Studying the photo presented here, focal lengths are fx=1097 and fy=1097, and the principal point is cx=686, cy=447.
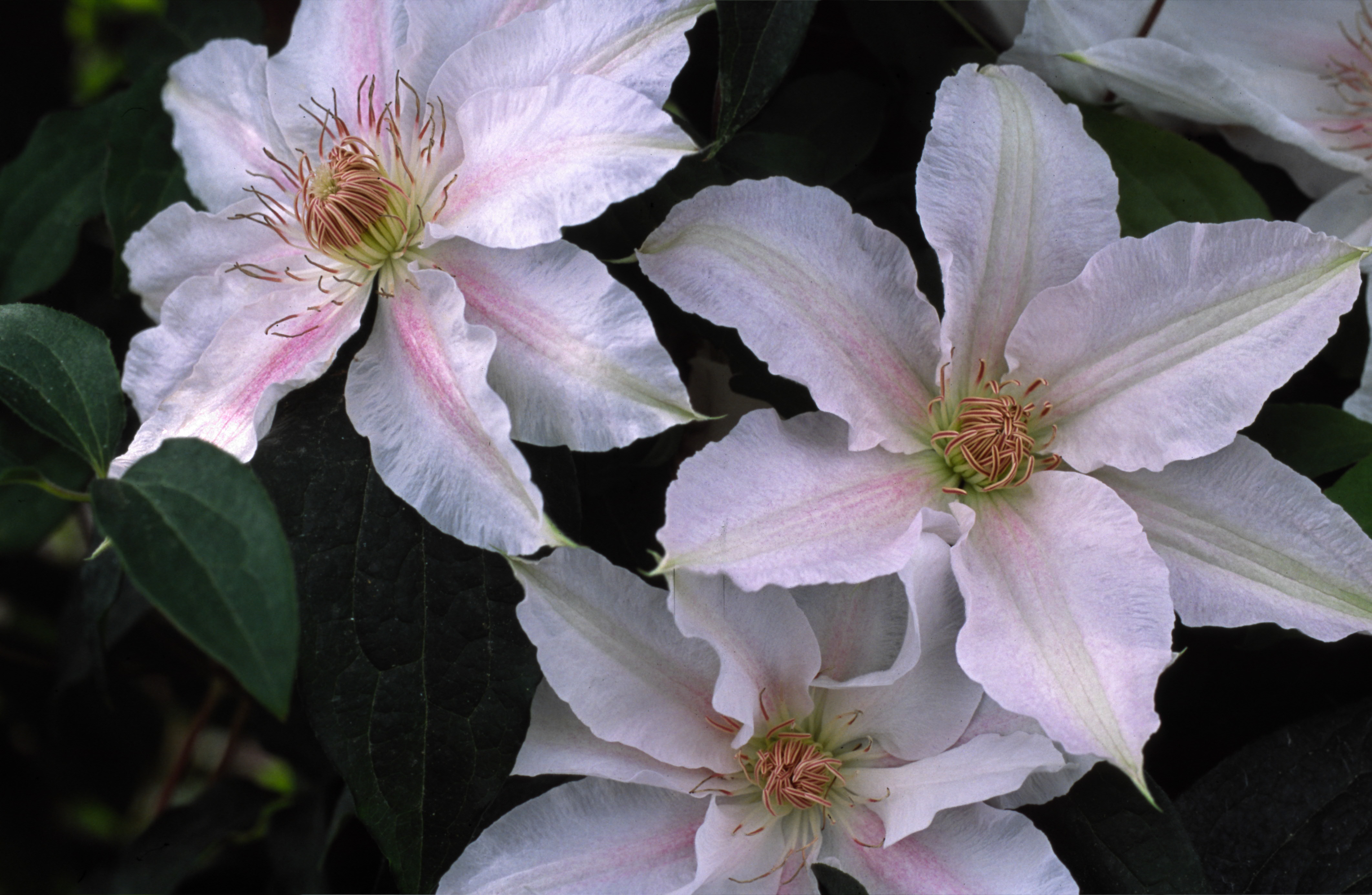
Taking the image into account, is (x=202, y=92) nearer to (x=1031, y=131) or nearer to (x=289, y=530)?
(x=289, y=530)

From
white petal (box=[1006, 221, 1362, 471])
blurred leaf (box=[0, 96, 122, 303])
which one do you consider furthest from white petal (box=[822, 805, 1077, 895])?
blurred leaf (box=[0, 96, 122, 303])

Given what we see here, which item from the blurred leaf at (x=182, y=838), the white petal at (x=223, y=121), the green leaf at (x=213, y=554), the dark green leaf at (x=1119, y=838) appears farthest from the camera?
the blurred leaf at (x=182, y=838)

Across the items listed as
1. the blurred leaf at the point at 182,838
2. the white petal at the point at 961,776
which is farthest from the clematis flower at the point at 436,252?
the blurred leaf at the point at 182,838

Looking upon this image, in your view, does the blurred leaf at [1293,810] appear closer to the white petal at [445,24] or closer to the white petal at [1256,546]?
the white petal at [1256,546]

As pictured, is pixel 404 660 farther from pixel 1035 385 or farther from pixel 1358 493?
pixel 1358 493

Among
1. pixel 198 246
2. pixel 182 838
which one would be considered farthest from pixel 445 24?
pixel 182 838
